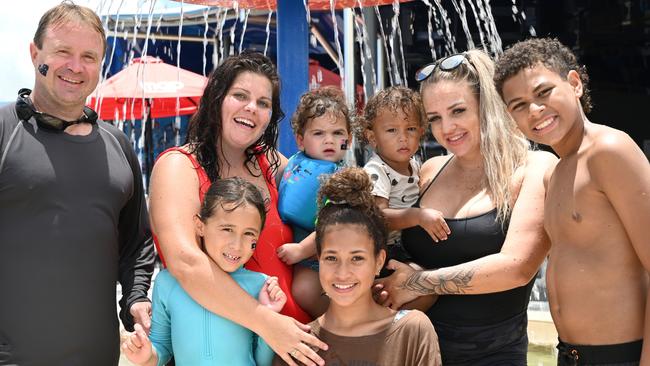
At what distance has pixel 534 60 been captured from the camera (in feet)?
8.87

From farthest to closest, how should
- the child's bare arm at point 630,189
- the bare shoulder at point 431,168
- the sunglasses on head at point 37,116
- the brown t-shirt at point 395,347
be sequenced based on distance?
the bare shoulder at point 431,168, the sunglasses on head at point 37,116, the brown t-shirt at point 395,347, the child's bare arm at point 630,189

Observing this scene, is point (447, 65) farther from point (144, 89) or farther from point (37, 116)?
point (144, 89)

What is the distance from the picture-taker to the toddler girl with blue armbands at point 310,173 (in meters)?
3.04

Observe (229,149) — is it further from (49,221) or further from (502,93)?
(502,93)

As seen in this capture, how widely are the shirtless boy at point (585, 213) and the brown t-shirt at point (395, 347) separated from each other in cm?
48

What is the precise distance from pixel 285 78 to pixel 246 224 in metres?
1.66

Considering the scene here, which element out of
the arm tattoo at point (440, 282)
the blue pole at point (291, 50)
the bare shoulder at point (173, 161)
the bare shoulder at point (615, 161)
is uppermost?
the blue pole at point (291, 50)

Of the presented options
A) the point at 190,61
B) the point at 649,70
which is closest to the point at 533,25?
the point at 649,70

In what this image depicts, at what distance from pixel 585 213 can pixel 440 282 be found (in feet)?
1.96

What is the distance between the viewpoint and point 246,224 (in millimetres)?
2863

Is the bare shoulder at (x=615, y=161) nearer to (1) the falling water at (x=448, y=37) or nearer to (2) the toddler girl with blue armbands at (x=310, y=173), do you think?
(2) the toddler girl with blue armbands at (x=310, y=173)

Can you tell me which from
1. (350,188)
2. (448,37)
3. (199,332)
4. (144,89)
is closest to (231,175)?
(350,188)

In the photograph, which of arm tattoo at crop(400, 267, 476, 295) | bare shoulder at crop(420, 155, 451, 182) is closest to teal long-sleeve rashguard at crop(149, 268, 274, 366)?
arm tattoo at crop(400, 267, 476, 295)

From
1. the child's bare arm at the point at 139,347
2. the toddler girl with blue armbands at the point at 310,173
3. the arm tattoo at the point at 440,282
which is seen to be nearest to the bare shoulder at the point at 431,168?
the toddler girl with blue armbands at the point at 310,173
